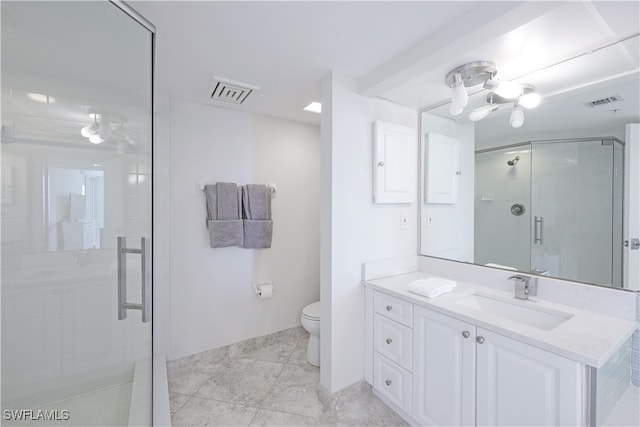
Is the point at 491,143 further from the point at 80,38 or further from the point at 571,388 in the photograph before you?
the point at 80,38

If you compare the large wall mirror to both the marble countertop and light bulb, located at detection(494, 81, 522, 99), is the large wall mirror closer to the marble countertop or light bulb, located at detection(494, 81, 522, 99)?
light bulb, located at detection(494, 81, 522, 99)

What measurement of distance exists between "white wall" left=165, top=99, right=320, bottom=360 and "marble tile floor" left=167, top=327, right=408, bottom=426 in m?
0.16

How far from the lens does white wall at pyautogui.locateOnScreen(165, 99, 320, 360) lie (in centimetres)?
221

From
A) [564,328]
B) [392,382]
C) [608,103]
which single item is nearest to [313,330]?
[392,382]

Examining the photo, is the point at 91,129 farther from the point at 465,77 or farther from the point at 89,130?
the point at 465,77

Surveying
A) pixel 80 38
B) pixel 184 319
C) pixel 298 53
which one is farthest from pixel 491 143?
pixel 184 319

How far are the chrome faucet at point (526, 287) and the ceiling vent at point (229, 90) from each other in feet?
6.73

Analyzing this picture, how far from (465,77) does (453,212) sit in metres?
0.91

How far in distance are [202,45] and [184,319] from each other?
1954 millimetres

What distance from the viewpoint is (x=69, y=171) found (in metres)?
1.26

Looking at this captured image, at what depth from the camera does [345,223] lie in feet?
5.86

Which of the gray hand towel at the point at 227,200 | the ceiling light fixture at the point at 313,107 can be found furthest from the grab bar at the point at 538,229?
the gray hand towel at the point at 227,200

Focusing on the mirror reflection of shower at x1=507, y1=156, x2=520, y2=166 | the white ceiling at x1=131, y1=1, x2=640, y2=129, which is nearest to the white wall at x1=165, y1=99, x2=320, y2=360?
the white ceiling at x1=131, y1=1, x2=640, y2=129

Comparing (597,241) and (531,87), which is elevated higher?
(531,87)
